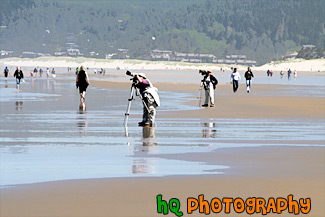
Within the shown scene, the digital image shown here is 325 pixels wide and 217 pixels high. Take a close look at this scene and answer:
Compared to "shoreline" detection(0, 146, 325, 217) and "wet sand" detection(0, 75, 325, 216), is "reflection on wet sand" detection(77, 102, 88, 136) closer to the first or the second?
"wet sand" detection(0, 75, 325, 216)

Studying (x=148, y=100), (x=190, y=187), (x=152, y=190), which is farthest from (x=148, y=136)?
(x=152, y=190)

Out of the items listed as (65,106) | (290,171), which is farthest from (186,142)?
(65,106)

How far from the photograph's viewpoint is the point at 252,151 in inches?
776

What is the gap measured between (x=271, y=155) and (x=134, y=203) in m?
7.14

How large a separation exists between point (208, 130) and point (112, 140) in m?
4.40

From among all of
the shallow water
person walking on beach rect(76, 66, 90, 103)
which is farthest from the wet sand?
person walking on beach rect(76, 66, 90, 103)

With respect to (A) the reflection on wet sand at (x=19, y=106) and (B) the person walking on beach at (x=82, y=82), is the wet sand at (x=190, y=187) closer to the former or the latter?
(A) the reflection on wet sand at (x=19, y=106)

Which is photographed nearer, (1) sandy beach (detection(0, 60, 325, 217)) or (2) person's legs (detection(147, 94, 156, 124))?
(1) sandy beach (detection(0, 60, 325, 217))

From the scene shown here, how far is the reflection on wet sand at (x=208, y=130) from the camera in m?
24.1

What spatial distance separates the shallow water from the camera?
1603cm

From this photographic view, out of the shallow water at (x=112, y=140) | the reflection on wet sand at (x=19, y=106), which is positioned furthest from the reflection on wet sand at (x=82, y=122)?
the reflection on wet sand at (x=19, y=106)

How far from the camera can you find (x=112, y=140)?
22469 mm

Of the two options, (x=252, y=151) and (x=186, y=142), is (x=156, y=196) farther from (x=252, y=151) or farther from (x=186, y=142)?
(x=186, y=142)

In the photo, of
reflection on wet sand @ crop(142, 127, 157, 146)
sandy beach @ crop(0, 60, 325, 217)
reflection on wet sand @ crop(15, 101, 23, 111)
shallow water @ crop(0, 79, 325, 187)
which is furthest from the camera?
reflection on wet sand @ crop(15, 101, 23, 111)
